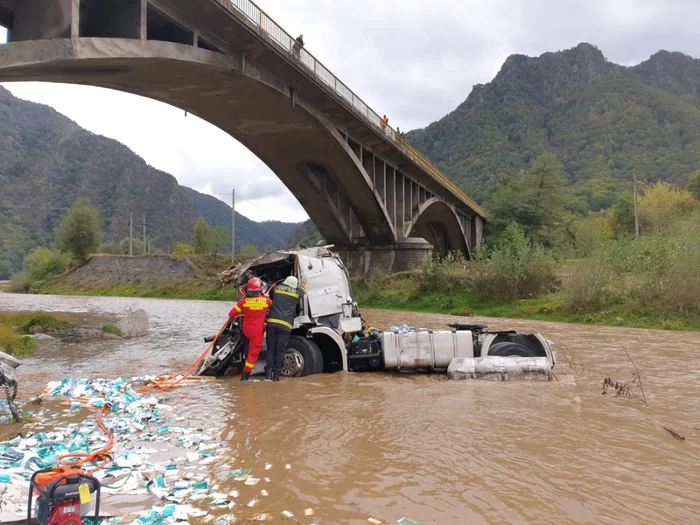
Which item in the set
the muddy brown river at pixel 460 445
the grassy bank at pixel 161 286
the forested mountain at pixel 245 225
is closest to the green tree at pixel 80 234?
the grassy bank at pixel 161 286

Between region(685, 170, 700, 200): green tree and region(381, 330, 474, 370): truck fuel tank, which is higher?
region(685, 170, 700, 200): green tree

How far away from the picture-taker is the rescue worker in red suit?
24.9 ft

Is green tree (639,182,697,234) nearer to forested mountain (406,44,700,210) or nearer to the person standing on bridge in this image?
forested mountain (406,44,700,210)

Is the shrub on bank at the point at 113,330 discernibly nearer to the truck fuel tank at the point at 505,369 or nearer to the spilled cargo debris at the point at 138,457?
the spilled cargo debris at the point at 138,457

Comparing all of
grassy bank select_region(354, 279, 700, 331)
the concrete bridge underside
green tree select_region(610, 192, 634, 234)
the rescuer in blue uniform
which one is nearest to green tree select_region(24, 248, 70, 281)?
the concrete bridge underside

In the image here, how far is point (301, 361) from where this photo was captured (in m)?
7.89

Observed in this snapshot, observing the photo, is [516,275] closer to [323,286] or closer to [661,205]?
[323,286]

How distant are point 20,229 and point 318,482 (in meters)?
126

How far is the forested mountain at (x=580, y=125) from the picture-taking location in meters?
74.6

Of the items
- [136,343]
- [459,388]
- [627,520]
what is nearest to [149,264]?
[136,343]

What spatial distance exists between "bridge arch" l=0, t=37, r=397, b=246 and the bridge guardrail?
1118 mm

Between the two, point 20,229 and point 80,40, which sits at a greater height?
point 20,229

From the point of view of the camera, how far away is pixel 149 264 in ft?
166

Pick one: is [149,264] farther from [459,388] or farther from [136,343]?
[459,388]
